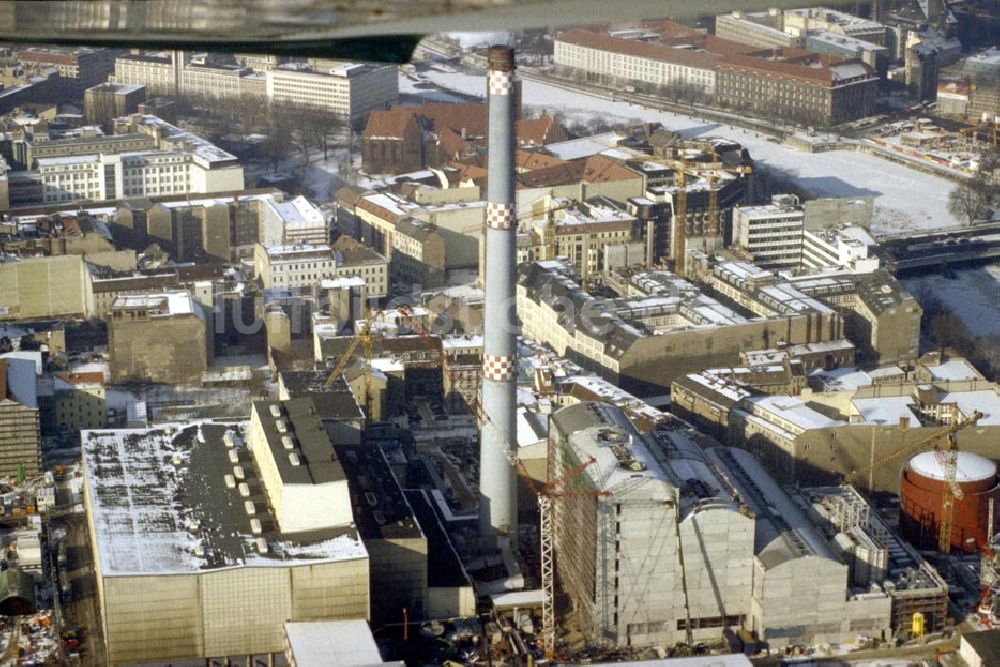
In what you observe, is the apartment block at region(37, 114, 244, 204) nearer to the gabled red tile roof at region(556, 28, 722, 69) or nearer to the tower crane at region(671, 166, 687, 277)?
the tower crane at region(671, 166, 687, 277)

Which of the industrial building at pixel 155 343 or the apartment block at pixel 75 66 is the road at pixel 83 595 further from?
the apartment block at pixel 75 66

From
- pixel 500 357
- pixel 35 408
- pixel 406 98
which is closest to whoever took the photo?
pixel 500 357

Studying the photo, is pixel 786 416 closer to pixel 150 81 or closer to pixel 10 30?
pixel 10 30

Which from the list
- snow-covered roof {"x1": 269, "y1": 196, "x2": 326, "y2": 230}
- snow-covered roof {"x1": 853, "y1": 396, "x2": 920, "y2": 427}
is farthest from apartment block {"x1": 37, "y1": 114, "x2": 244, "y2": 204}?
snow-covered roof {"x1": 853, "y1": 396, "x2": 920, "y2": 427}

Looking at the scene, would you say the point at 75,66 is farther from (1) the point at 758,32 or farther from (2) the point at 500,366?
(2) the point at 500,366

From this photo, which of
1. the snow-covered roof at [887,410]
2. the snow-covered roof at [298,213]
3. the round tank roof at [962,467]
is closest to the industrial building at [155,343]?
the snow-covered roof at [298,213]

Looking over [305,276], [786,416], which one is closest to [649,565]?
[786,416]

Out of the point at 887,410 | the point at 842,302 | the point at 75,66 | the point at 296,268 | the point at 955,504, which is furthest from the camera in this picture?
the point at 75,66

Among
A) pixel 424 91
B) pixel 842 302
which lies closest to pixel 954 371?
pixel 842 302
